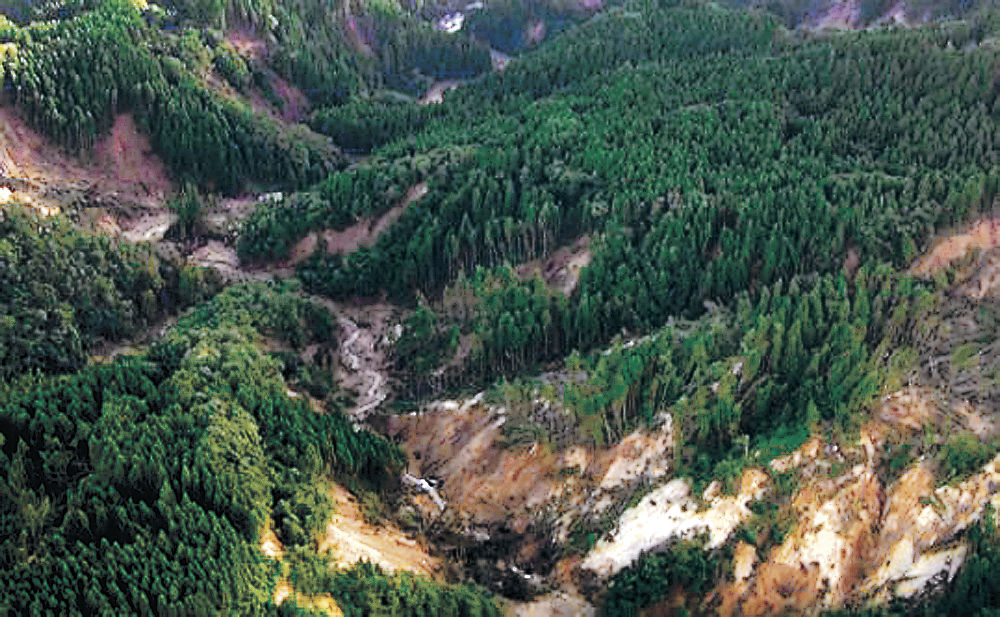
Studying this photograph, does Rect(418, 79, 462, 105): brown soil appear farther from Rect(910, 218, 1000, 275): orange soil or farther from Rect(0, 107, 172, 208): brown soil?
Rect(910, 218, 1000, 275): orange soil

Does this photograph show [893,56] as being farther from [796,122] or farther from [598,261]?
[598,261]

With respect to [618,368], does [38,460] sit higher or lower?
higher

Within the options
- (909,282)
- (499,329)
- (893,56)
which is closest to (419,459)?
(499,329)

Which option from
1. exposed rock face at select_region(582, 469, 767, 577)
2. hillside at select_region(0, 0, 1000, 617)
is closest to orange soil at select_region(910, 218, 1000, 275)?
hillside at select_region(0, 0, 1000, 617)

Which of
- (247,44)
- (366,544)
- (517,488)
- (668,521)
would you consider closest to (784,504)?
(668,521)

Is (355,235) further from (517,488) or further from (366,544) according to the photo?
(366,544)

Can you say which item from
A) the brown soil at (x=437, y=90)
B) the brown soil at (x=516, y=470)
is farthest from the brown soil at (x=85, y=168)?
the brown soil at (x=516, y=470)

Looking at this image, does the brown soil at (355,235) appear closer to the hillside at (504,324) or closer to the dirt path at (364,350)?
the hillside at (504,324)
